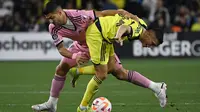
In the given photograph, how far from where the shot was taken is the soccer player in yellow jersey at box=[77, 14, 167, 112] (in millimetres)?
9992

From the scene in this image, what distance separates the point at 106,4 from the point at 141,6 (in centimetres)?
161

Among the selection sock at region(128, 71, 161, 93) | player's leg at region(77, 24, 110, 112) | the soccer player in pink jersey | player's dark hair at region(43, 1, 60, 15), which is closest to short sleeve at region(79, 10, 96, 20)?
the soccer player in pink jersey

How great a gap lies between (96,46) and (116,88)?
465 centimetres

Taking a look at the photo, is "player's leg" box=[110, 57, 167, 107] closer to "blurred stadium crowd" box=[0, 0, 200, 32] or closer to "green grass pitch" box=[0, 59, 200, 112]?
"green grass pitch" box=[0, 59, 200, 112]

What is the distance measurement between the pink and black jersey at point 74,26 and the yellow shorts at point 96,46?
5.8 inches

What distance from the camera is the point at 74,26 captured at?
1034cm

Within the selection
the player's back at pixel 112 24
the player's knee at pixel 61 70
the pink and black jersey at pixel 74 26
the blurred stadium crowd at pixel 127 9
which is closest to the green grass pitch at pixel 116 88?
the player's knee at pixel 61 70

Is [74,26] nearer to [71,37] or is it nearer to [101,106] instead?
[71,37]

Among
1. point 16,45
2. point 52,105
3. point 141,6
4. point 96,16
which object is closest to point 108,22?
point 96,16

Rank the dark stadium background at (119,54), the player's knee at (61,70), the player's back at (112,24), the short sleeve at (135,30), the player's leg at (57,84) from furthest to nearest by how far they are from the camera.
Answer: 1. the dark stadium background at (119,54)
2. the player's knee at (61,70)
3. the player's leg at (57,84)
4. the player's back at (112,24)
5. the short sleeve at (135,30)

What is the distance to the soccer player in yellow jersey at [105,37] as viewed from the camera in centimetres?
999

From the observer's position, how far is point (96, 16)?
10453 mm

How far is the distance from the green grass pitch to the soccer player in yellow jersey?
0.93 m

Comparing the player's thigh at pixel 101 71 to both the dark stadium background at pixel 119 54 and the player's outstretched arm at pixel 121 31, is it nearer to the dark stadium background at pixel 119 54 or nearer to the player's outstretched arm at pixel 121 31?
the player's outstretched arm at pixel 121 31
